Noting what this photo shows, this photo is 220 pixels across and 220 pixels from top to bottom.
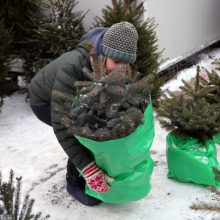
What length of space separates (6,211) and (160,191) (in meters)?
1.49

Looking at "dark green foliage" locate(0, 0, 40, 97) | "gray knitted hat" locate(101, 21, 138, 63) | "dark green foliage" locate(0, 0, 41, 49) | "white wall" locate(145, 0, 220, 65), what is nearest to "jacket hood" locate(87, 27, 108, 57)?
"gray knitted hat" locate(101, 21, 138, 63)

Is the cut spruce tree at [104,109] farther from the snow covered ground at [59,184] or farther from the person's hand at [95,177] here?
the snow covered ground at [59,184]

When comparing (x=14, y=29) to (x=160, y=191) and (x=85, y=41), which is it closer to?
(x=85, y=41)

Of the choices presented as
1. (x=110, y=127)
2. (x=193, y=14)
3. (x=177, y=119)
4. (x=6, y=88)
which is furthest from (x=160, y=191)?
(x=193, y=14)

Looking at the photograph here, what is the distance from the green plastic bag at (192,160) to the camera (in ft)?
10.3

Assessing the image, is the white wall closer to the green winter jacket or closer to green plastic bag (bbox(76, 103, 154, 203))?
the green winter jacket

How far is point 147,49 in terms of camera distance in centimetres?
486

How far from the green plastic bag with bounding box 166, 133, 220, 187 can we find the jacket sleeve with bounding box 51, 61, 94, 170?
2.57 ft

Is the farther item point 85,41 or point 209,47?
point 209,47

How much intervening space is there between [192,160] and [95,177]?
83cm

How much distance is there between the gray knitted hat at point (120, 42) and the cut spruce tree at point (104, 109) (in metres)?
0.21

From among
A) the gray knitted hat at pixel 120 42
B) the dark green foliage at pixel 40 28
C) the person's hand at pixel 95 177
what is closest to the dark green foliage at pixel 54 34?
the dark green foliage at pixel 40 28

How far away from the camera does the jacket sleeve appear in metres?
2.78

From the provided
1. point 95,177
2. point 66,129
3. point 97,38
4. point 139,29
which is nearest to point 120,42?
point 97,38
